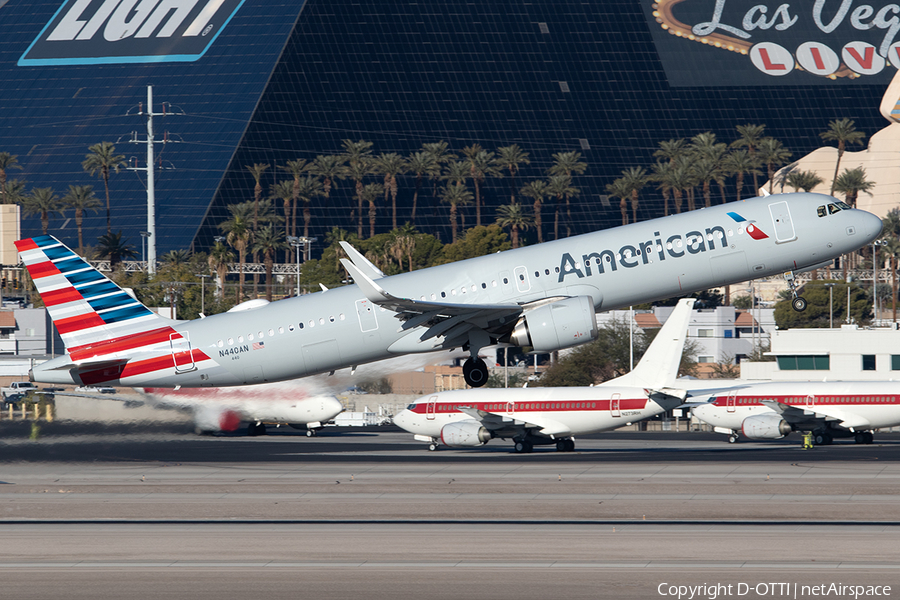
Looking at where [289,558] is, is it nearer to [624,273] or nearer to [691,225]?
[624,273]

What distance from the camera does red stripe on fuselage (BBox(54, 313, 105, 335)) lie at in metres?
49.3

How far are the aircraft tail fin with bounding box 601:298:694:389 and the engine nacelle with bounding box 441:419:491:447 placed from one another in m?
9.47

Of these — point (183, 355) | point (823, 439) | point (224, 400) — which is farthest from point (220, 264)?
point (183, 355)

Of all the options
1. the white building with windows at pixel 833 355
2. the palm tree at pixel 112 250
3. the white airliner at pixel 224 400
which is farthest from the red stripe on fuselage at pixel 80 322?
the palm tree at pixel 112 250

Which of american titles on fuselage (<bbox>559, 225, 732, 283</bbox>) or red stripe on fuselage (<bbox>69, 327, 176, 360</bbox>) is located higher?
american titles on fuselage (<bbox>559, 225, 732, 283</bbox>)

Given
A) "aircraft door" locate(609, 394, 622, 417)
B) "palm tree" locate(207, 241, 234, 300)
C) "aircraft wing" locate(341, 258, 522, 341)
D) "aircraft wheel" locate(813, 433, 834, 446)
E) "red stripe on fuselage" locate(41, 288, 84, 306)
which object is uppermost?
"palm tree" locate(207, 241, 234, 300)

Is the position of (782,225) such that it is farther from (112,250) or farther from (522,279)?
(112,250)

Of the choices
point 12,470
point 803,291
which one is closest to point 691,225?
point 12,470

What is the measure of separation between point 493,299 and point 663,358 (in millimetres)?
27770

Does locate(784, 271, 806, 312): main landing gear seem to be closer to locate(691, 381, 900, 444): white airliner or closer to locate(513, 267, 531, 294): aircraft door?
locate(513, 267, 531, 294): aircraft door

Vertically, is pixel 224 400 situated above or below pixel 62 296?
below

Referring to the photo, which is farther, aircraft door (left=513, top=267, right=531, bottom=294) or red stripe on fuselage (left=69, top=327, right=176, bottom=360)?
red stripe on fuselage (left=69, top=327, right=176, bottom=360)

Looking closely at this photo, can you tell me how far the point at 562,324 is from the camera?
4247cm

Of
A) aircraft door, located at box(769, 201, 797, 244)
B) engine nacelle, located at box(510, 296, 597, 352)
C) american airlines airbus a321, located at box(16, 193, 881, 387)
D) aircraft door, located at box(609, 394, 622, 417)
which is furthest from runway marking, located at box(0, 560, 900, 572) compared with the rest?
aircraft door, located at box(609, 394, 622, 417)
